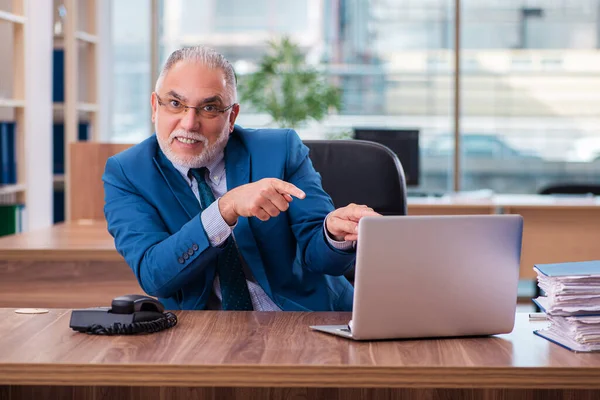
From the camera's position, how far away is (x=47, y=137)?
15.4ft

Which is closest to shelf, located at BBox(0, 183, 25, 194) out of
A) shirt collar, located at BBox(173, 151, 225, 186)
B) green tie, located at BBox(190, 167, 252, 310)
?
shirt collar, located at BBox(173, 151, 225, 186)

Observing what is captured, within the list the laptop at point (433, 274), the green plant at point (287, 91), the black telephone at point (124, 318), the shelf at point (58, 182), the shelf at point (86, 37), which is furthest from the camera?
the green plant at point (287, 91)

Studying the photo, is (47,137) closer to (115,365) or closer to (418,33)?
(418,33)

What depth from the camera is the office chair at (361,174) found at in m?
2.40

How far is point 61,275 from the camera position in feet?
9.14

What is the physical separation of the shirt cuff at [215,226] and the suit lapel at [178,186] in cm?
24

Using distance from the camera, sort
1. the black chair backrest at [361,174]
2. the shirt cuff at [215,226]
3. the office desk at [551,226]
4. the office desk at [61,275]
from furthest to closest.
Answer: the office desk at [551,226] < the office desk at [61,275] < the black chair backrest at [361,174] < the shirt cuff at [215,226]

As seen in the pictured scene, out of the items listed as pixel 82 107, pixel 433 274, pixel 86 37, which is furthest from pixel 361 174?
pixel 86 37

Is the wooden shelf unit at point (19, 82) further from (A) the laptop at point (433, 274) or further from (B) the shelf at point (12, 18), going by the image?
(A) the laptop at point (433, 274)

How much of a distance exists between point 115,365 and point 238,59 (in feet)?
18.5

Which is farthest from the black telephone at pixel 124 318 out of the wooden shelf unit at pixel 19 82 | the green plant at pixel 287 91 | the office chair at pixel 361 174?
the green plant at pixel 287 91

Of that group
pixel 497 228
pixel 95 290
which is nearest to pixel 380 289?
pixel 497 228

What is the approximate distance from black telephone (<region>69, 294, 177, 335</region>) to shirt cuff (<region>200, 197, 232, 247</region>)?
0.80ft

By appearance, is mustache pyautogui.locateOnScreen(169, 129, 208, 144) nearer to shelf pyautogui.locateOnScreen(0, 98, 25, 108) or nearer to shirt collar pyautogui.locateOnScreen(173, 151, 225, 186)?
shirt collar pyautogui.locateOnScreen(173, 151, 225, 186)
